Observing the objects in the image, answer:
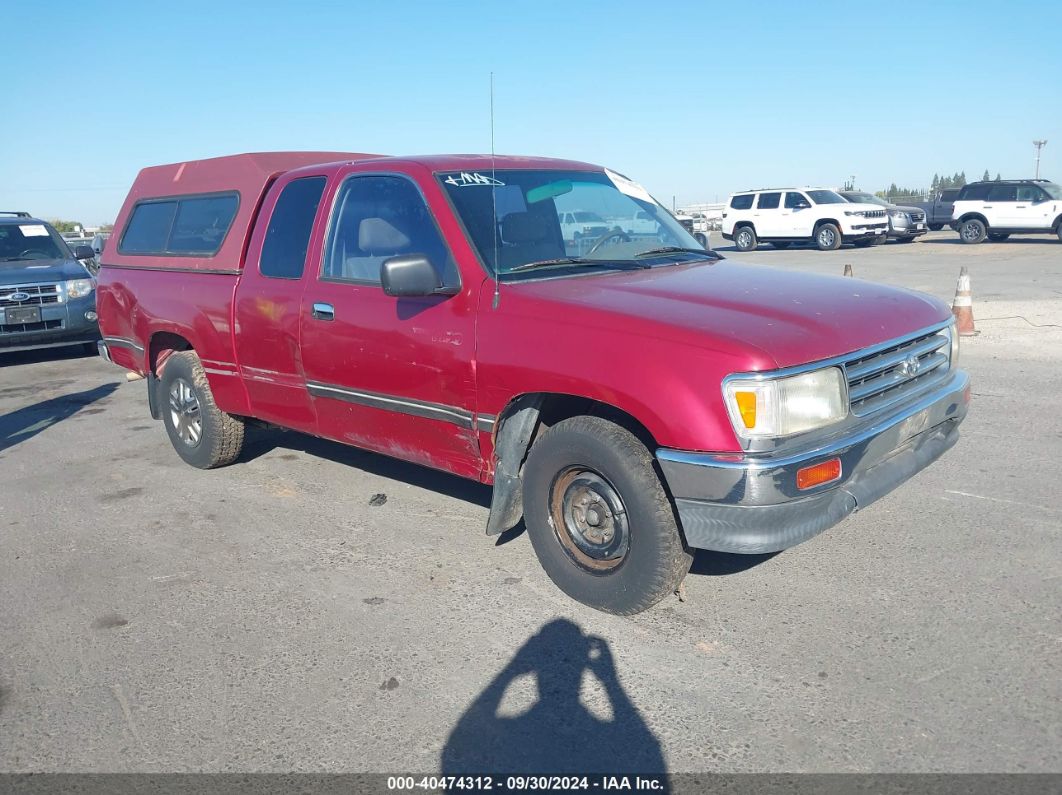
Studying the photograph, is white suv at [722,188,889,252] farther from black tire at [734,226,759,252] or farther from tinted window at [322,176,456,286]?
tinted window at [322,176,456,286]

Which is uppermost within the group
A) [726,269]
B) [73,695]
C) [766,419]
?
[726,269]

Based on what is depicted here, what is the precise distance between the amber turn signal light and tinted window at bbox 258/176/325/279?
294cm

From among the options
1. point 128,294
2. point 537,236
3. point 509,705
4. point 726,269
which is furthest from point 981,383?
point 128,294

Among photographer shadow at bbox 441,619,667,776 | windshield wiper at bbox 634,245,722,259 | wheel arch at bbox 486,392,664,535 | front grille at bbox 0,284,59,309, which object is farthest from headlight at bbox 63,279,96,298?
photographer shadow at bbox 441,619,667,776

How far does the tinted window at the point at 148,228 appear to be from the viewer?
6250mm

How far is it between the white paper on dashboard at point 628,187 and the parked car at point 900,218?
22.6 metres

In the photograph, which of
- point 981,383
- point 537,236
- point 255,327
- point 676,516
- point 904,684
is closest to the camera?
point 904,684

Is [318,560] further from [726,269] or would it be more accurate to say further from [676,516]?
[726,269]

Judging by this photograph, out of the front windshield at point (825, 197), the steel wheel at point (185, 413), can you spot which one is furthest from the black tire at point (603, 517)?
the front windshield at point (825, 197)

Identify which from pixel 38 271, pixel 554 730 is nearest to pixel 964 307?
pixel 554 730

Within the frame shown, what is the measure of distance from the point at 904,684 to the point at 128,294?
219 inches

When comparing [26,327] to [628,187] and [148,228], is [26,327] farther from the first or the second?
[628,187]

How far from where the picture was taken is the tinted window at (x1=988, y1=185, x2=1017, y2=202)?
963 inches

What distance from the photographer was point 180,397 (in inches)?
240
